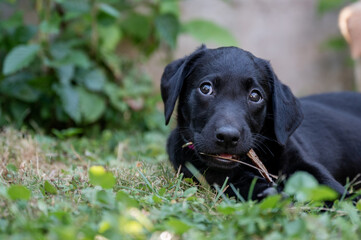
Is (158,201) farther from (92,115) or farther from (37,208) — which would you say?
(92,115)

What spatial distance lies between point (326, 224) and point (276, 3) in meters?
7.27

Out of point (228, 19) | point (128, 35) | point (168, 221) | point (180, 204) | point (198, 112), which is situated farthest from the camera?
point (228, 19)

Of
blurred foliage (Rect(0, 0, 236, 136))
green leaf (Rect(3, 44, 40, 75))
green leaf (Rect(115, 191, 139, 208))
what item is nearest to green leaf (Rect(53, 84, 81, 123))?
blurred foliage (Rect(0, 0, 236, 136))

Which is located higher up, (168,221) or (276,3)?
(276,3)

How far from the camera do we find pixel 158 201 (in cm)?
246

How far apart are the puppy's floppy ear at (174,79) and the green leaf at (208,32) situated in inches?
152

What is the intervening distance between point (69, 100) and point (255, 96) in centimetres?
292

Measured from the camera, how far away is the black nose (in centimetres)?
275

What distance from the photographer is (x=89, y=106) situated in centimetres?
575

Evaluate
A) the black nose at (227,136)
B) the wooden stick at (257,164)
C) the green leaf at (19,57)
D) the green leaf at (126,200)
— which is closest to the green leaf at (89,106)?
the green leaf at (19,57)

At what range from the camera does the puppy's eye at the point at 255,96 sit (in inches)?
122

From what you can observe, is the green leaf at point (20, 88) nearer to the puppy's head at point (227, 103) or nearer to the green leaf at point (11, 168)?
the green leaf at point (11, 168)

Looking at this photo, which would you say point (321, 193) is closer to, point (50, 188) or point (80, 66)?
point (50, 188)

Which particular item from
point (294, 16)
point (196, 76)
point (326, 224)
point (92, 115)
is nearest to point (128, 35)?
point (92, 115)
